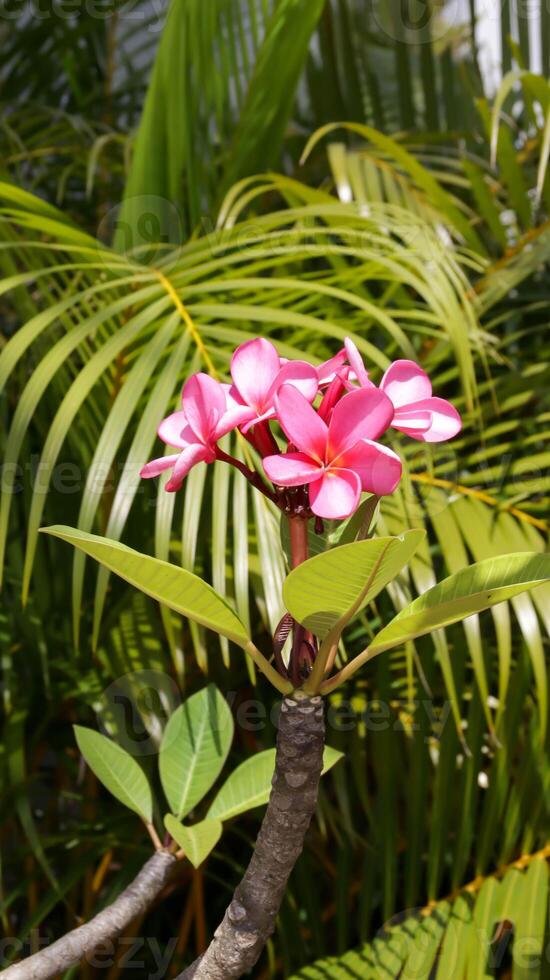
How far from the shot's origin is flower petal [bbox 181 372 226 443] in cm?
24

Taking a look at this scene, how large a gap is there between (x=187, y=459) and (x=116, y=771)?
19 cm

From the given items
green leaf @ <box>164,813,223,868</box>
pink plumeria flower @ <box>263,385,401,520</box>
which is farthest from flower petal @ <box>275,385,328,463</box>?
green leaf @ <box>164,813,223,868</box>

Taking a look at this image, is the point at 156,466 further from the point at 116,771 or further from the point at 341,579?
the point at 116,771

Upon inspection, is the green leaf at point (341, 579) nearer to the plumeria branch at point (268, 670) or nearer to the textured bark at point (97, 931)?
the plumeria branch at point (268, 670)

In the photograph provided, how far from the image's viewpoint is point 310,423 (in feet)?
0.75

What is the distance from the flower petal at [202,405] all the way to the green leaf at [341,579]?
0.05m

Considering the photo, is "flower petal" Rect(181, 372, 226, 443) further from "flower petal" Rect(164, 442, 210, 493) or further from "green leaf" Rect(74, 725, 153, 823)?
"green leaf" Rect(74, 725, 153, 823)

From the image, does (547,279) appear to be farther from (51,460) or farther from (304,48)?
(51,460)

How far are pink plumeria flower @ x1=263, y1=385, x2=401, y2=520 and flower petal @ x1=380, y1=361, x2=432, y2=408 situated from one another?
0.03m

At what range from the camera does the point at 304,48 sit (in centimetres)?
85

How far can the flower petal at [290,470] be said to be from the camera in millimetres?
221

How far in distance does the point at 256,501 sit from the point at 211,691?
171 mm

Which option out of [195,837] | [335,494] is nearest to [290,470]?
[335,494]

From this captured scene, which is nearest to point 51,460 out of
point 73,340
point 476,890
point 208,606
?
point 73,340
